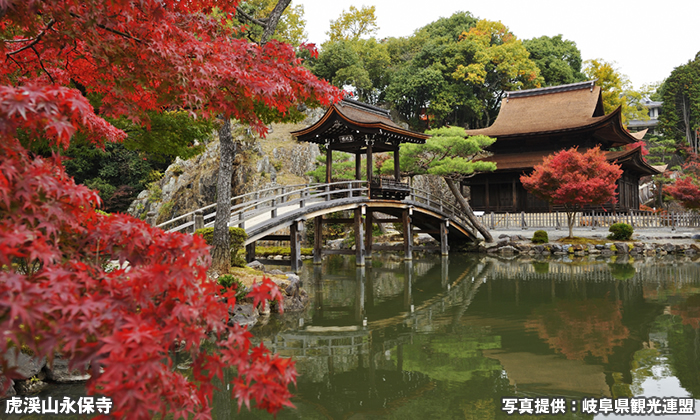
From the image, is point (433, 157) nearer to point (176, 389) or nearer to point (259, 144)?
point (259, 144)

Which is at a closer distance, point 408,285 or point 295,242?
point 408,285

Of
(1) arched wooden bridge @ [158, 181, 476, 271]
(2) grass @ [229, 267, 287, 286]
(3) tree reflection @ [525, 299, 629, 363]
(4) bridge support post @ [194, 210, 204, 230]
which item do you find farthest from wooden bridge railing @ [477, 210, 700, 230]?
(4) bridge support post @ [194, 210, 204, 230]

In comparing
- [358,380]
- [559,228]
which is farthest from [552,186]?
[358,380]

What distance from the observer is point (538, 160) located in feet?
84.7

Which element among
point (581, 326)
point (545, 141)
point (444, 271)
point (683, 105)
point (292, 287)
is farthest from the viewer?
point (683, 105)

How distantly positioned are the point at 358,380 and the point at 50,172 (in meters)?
4.10

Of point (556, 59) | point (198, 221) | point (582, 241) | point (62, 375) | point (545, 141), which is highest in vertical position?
point (556, 59)

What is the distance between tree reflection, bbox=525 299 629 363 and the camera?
615cm

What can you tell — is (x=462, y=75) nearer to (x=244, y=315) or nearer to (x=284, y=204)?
(x=284, y=204)

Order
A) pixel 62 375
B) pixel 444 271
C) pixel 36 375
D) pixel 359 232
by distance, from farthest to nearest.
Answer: pixel 359 232, pixel 444 271, pixel 62 375, pixel 36 375

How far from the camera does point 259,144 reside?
997 inches

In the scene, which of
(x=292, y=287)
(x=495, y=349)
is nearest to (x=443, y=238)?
(x=292, y=287)

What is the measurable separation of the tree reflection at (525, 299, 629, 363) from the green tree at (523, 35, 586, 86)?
106 ft

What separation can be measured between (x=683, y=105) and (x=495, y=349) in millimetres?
43565
